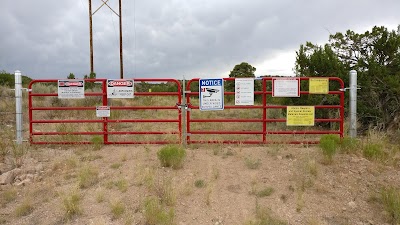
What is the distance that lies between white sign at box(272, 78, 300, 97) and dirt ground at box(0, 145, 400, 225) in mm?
1452

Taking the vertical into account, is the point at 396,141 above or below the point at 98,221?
above

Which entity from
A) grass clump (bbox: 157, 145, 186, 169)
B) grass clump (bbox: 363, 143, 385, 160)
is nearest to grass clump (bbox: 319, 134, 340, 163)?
grass clump (bbox: 363, 143, 385, 160)

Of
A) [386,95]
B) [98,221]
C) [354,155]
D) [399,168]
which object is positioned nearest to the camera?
[98,221]

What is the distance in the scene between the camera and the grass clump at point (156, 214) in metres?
4.95

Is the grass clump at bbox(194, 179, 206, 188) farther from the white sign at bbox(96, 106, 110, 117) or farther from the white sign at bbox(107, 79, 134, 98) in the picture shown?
the white sign at bbox(96, 106, 110, 117)

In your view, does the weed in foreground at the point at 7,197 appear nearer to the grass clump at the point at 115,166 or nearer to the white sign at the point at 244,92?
the grass clump at the point at 115,166

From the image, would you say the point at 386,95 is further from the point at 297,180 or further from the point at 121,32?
the point at 121,32

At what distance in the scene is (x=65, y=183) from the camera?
21.4ft

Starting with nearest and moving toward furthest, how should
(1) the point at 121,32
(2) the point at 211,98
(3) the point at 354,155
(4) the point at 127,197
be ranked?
(4) the point at 127,197 < (3) the point at 354,155 < (2) the point at 211,98 < (1) the point at 121,32

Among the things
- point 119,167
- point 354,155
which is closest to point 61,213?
point 119,167

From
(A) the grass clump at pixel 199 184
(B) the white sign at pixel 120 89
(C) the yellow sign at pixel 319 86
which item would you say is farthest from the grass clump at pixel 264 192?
(B) the white sign at pixel 120 89

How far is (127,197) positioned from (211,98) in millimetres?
3597

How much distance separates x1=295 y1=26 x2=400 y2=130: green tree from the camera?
35.1ft

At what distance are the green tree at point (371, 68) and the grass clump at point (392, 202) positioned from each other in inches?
213
